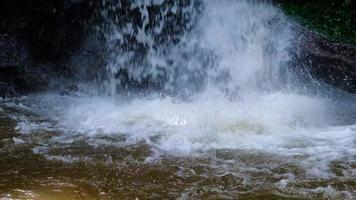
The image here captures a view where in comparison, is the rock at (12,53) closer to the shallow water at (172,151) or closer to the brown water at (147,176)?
the shallow water at (172,151)

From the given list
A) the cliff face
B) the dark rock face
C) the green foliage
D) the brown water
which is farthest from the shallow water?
the green foliage

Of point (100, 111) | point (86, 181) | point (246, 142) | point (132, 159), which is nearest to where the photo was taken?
point (86, 181)

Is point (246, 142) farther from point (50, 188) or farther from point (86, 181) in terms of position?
point (50, 188)

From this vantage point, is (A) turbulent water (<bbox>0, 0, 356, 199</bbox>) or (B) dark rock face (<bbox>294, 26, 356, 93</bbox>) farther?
(B) dark rock face (<bbox>294, 26, 356, 93</bbox>)

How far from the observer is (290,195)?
410 centimetres

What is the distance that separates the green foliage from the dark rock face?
23.8 inches

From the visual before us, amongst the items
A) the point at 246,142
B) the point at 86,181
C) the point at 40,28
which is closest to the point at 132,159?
the point at 86,181

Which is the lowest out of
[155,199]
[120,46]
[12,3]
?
[155,199]

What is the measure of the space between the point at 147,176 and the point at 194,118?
7.15 feet

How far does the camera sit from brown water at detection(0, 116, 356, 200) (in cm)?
411

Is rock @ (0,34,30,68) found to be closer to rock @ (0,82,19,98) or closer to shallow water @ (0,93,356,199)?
rock @ (0,82,19,98)

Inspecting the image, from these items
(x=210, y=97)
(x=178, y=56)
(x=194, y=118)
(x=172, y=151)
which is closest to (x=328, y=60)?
(x=210, y=97)

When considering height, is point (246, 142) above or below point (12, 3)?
below

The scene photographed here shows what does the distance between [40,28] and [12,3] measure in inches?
26.0
